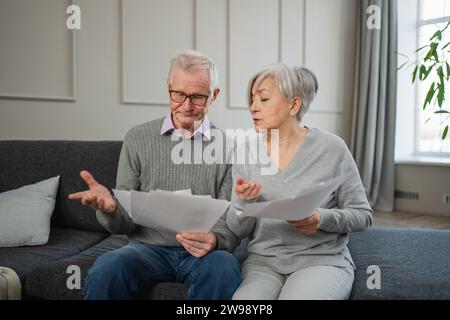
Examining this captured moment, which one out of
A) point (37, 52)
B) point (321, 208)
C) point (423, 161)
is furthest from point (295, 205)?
point (423, 161)

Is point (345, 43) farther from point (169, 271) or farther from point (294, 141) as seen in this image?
point (169, 271)

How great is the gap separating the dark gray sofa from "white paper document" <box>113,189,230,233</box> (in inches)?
8.8

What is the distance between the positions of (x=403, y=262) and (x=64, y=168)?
4.72 ft

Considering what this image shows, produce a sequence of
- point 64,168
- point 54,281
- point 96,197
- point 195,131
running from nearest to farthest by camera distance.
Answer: point 96,197, point 54,281, point 195,131, point 64,168

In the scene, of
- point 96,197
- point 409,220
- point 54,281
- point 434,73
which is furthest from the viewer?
point 434,73

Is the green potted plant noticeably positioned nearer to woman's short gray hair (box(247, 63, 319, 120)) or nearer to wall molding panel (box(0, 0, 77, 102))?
woman's short gray hair (box(247, 63, 319, 120))

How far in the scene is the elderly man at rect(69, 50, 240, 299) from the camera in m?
1.14

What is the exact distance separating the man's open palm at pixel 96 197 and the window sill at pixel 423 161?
352 centimetres

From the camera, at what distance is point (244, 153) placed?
1.35 m

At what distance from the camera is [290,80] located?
129 centimetres

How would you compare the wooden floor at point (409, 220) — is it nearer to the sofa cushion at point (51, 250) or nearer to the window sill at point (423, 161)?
the window sill at point (423, 161)

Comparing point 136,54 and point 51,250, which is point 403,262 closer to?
point 51,250

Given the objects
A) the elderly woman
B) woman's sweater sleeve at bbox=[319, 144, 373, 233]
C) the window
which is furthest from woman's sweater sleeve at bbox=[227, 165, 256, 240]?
the window
